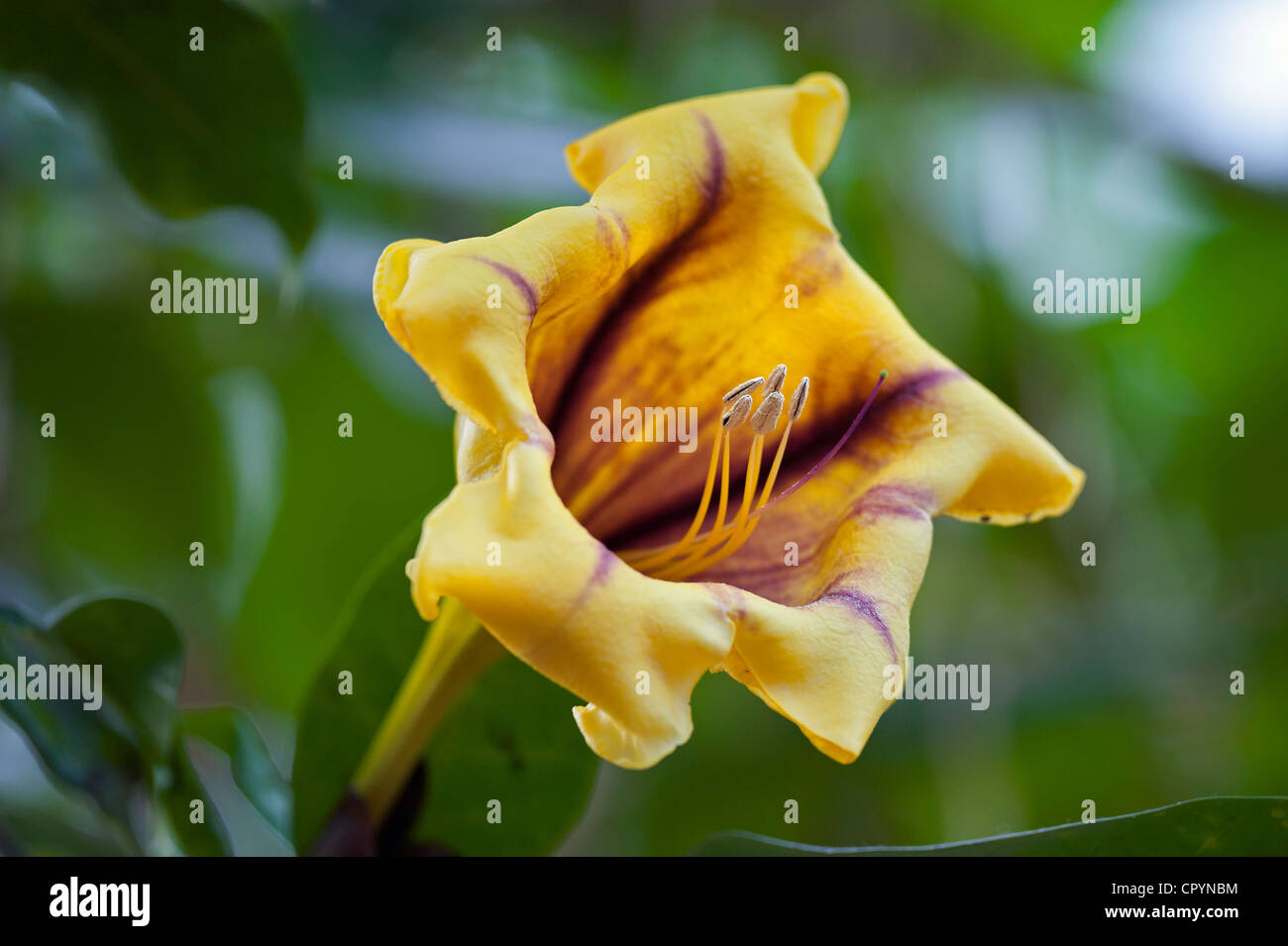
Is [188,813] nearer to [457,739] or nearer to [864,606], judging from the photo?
[457,739]

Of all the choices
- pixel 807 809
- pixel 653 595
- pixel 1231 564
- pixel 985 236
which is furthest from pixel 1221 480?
pixel 653 595

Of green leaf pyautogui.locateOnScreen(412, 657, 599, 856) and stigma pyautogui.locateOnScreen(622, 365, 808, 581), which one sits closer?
stigma pyautogui.locateOnScreen(622, 365, 808, 581)

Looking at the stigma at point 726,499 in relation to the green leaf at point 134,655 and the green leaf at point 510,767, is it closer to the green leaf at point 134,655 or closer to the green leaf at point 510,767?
the green leaf at point 510,767

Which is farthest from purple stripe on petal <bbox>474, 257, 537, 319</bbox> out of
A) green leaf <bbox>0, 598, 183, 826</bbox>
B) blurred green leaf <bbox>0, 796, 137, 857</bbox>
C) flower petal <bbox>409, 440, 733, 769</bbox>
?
blurred green leaf <bbox>0, 796, 137, 857</bbox>

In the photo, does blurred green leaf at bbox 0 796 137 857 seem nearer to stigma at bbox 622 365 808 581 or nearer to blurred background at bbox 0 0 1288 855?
blurred background at bbox 0 0 1288 855

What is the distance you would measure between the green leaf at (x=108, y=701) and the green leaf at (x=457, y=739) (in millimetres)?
130

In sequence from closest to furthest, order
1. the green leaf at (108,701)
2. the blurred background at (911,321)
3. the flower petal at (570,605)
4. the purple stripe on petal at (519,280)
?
the flower petal at (570,605), the purple stripe on petal at (519,280), the green leaf at (108,701), the blurred background at (911,321)

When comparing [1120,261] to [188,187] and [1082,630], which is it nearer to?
[1082,630]

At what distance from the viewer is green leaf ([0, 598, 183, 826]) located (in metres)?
0.97

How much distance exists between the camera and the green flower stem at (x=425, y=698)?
0.93 m

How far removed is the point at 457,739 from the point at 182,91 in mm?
673

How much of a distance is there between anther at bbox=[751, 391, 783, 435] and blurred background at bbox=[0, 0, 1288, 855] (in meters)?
0.69

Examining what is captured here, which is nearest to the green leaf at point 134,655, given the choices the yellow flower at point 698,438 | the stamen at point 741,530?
the yellow flower at point 698,438
